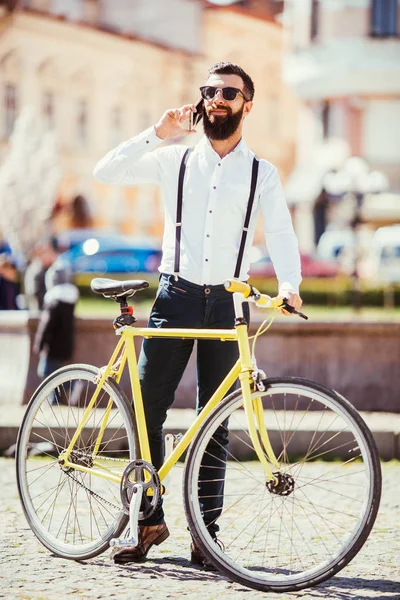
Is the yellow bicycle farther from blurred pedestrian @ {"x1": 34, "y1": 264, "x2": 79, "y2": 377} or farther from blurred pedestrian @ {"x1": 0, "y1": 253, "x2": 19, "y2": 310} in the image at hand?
blurred pedestrian @ {"x1": 0, "y1": 253, "x2": 19, "y2": 310}

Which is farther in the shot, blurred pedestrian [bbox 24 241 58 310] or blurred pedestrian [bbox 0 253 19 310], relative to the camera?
blurred pedestrian [bbox 0 253 19 310]

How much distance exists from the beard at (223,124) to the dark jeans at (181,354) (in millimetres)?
587

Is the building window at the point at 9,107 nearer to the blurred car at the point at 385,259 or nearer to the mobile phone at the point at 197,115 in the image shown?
the blurred car at the point at 385,259

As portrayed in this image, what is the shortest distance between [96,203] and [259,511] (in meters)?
51.5

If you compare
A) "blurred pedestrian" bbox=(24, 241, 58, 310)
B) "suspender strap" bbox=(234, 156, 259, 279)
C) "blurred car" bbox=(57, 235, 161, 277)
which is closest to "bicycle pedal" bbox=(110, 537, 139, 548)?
"suspender strap" bbox=(234, 156, 259, 279)

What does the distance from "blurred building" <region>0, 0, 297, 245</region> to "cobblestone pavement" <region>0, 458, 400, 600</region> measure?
47.6 meters

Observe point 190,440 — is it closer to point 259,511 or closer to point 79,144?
point 259,511

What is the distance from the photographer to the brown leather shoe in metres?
5.40

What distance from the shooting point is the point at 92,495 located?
558 centimetres

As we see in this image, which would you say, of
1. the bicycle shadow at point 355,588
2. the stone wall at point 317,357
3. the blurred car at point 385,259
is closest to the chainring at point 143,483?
the bicycle shadow at point 355,588

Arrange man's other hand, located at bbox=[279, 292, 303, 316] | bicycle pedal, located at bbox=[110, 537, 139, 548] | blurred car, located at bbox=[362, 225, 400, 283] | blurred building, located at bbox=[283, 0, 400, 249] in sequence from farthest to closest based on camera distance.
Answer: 1. blurred building, located at bbox=[283, 0, 400, 249]
2. blurred car, located at bbox=[362, 225, 400, 283]
3. bicycle pedal, located at bbox=[110, 537, 139, 548]
4. man's other hand, located at bbox=[279, 292, 303, 316]

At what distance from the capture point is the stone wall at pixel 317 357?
10.6 m

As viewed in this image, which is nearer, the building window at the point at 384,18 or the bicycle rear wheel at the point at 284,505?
the bicycle rear wheel at the point at 284,505

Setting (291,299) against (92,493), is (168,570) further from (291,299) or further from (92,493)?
(291,299)
